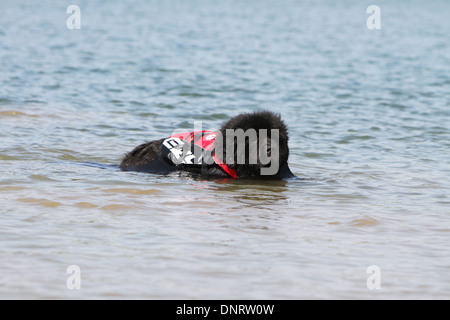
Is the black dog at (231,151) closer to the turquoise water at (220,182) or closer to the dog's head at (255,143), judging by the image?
the dog's head at (255,143)

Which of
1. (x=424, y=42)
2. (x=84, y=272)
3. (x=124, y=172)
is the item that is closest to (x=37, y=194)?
(x=124, y=172)

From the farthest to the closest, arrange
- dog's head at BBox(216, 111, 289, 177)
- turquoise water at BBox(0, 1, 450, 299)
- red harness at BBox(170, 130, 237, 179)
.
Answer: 1. red harness at BBox(170, 130, 237, 179)
2. dog's head at BBox(216, 111, 289, 177)
3. turquoise water at BBox(0, 1, 450, 299)

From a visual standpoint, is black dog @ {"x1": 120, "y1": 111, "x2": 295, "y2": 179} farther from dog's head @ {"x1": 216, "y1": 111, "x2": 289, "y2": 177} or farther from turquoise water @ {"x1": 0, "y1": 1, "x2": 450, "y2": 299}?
turquoise water @ {"x1": 0, "y1": 1, "x2": 450, "y2": 299}

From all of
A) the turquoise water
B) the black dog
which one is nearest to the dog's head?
the black dog

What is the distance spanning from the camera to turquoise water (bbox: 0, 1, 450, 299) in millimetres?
4672

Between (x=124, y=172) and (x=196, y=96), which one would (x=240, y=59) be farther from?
(x=124, y=172)

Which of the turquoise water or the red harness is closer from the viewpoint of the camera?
the turquoise water

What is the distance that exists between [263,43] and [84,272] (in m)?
21.5

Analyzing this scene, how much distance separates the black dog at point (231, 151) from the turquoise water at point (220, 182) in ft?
0.58

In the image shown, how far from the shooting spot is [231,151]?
7.33 meters

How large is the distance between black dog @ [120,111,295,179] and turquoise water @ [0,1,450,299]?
18 centimetres

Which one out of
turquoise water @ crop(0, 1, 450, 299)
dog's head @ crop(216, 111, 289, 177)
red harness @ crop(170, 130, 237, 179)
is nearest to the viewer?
turquoise water @ crop(0, 1, 450, 299)

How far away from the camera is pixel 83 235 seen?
5.39m
